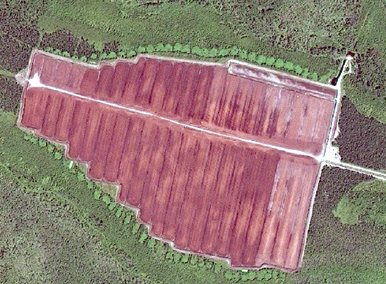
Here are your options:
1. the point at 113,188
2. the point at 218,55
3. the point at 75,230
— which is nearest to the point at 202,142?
the point at 218,55

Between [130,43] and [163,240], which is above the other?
[130,43]

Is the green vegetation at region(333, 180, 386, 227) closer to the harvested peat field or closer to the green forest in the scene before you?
the green forest

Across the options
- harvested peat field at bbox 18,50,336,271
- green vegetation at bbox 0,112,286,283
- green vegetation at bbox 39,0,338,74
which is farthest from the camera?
green vegetation at bbox 39,0,338,74

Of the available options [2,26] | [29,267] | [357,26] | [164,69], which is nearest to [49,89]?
[2,26]

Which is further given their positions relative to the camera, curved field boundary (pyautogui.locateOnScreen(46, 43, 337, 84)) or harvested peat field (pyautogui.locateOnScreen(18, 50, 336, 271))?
curved field boundary (pyautogui.locateOnScreen(46, 43, 337, 84))

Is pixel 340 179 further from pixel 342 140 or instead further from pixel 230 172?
pixel 230 172

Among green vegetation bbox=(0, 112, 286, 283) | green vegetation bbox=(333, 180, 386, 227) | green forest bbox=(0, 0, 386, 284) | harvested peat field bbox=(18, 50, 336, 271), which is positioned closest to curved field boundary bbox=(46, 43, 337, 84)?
green forest bbox=(0, 0, 386, 284)

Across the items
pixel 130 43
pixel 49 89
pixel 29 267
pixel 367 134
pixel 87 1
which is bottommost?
pixel 29 267
